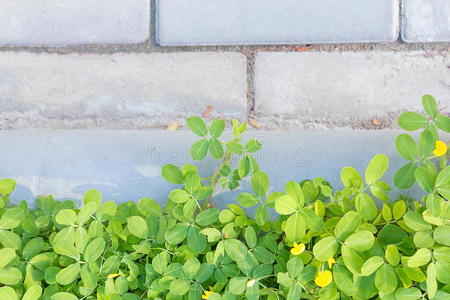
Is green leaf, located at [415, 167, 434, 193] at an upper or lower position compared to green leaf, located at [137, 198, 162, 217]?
upper

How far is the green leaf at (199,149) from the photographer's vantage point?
158 centimetres

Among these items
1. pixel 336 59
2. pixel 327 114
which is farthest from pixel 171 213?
pixel 336 59

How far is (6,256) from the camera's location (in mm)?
1540

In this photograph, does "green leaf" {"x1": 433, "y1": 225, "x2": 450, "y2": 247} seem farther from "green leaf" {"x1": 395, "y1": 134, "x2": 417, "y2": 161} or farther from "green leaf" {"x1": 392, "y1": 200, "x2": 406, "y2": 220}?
"green leaf" {"x1": 395, "y1": 134, "x2": 417, "y2": 161}

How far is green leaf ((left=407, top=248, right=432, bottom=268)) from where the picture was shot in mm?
1350

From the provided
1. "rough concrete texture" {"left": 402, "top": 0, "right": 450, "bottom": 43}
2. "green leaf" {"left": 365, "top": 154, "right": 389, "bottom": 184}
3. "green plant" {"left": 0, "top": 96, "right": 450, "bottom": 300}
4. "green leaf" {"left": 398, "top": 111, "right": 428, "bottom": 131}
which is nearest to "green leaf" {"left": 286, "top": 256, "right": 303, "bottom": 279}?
"green plant" {"left": 0, "top": 96, "right": 450, "bottom": 300}

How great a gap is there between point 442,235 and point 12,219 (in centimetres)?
135

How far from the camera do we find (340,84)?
1.95 meters

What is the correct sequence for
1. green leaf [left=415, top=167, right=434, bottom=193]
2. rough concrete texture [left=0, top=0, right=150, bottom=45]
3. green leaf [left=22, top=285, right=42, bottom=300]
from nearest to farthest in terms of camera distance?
green leaf [left=415, top=167, right=434, bottom=193] → green leaf [left=22, top=285, right=42, bottom=300] → rough concrete texture [left=0, top=0, right=150, bottom=45]

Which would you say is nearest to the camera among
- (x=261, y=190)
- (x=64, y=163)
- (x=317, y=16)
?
(x=261, y=190)

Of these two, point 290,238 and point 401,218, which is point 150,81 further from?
point 401,218

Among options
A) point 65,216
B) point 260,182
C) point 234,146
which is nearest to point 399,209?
point 260,182

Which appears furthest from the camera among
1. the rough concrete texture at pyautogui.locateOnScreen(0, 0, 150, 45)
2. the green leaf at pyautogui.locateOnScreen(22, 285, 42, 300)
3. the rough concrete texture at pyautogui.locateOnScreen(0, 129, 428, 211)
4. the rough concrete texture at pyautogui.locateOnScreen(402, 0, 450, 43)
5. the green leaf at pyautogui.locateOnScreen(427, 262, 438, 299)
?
the rough concrete texture at pyautogui.locateOnScreen(0, 0, 150, 45)

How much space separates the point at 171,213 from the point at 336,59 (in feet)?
3.06
